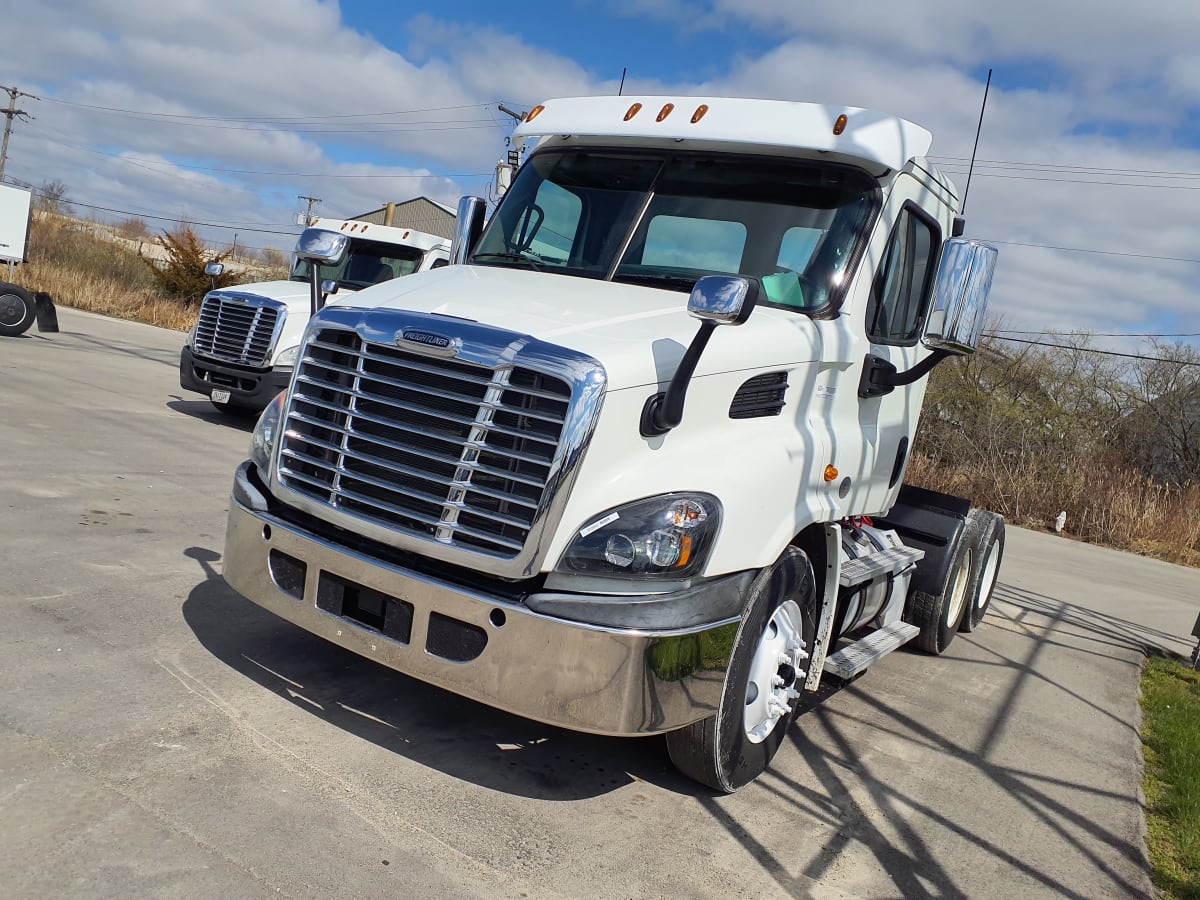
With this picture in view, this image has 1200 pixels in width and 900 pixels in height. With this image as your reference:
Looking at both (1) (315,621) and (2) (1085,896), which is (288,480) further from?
(2) (1085,896)

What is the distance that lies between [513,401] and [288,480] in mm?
1055

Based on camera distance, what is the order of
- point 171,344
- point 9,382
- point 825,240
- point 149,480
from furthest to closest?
point 171,344
point 9,382
point 149,480
point 825,240

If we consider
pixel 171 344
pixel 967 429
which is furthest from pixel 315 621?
pixel 967 429

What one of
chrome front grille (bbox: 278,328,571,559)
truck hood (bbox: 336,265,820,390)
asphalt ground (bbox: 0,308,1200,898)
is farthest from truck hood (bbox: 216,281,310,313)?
chrome front grille (bbox: 278,328,571,559)

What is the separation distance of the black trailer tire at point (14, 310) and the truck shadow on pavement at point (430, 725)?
11.7m

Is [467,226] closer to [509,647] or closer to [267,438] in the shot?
[267,438]

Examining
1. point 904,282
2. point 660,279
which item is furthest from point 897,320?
point 660,279

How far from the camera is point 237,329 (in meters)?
11.0

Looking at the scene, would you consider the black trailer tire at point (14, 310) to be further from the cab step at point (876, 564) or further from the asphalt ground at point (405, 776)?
the cab step at point (876, 564)

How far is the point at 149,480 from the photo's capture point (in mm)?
7680

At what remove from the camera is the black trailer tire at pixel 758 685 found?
3797 millimetres

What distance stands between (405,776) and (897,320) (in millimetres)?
3271

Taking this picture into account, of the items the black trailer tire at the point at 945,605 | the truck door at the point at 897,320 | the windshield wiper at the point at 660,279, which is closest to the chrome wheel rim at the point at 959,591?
the black trailer tire at the point at 945,605

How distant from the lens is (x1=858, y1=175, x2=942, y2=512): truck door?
491 centimetres
